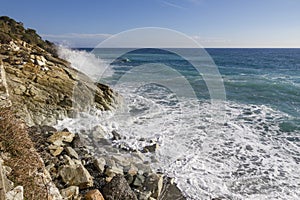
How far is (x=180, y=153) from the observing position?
760 cm

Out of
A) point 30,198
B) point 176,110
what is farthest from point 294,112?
point 30,198

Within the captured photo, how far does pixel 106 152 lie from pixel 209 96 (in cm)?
1074

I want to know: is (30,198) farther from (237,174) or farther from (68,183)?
(237,174)

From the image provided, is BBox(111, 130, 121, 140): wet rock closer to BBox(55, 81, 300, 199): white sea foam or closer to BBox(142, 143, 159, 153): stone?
BBox(55, 81, 300, 199): white sea foam

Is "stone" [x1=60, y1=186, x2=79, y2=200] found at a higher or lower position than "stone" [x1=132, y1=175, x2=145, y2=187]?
higher

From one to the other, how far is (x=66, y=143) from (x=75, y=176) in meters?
1.99

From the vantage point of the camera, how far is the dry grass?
314 centimetres

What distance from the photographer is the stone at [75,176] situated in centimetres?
467

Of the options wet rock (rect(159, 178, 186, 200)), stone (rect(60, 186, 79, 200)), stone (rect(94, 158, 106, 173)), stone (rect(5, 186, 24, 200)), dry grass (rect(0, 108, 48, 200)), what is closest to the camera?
stone (rect(5, 186, 24, 200))

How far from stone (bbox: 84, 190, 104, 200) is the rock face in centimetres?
427

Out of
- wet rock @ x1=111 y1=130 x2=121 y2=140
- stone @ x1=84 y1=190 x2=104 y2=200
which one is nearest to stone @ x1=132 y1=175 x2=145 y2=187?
stone @ x1=84 y1=190 x2=104 y2=200

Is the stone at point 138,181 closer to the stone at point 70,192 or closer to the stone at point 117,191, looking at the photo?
the stone at point 117,191

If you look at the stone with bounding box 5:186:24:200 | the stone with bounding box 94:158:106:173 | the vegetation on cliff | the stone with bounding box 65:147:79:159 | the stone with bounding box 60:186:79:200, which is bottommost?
the stone with bounding box 94:158:106:173

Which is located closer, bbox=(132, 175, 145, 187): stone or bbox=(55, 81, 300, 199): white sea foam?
bbox=(132, 175, 145, 187): stone
